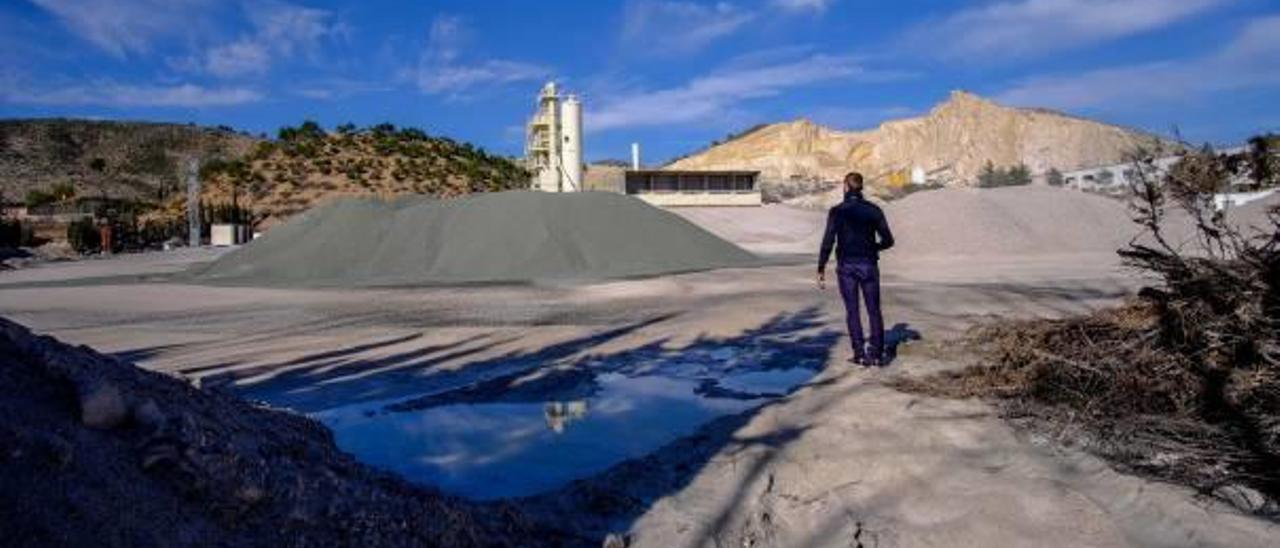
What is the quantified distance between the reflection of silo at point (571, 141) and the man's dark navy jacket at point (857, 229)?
37037mm

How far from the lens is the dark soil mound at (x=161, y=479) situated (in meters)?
2.81

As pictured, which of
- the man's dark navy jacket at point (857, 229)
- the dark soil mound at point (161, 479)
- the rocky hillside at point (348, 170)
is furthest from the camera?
the rocky hillside at point (348, 170)

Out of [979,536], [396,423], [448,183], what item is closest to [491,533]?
[979,536]

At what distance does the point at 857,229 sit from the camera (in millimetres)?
8219

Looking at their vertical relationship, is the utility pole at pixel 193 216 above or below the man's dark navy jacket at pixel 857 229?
above

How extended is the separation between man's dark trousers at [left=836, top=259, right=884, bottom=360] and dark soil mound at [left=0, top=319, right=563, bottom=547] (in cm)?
Result: 470

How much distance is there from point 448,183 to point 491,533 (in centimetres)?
6037

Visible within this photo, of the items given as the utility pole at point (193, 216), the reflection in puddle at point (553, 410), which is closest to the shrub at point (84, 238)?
the utility pole at point (193, 216)

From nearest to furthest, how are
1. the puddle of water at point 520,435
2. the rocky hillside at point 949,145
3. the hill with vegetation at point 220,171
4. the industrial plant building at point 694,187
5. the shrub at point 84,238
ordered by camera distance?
the puddle of water at point 520,435
the shrub at point 84,238
the industrial plant building at point 694,187
the hill with vegetation at point 220,171
the rocky hillside at point 949,145

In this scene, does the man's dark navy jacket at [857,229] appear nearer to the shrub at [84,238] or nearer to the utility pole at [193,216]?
the shrub at [84,238]

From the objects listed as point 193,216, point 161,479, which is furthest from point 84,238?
point 161,479

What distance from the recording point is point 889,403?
6691 mm

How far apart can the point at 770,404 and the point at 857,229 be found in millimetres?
1993

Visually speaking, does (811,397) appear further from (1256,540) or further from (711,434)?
(1256,540)
